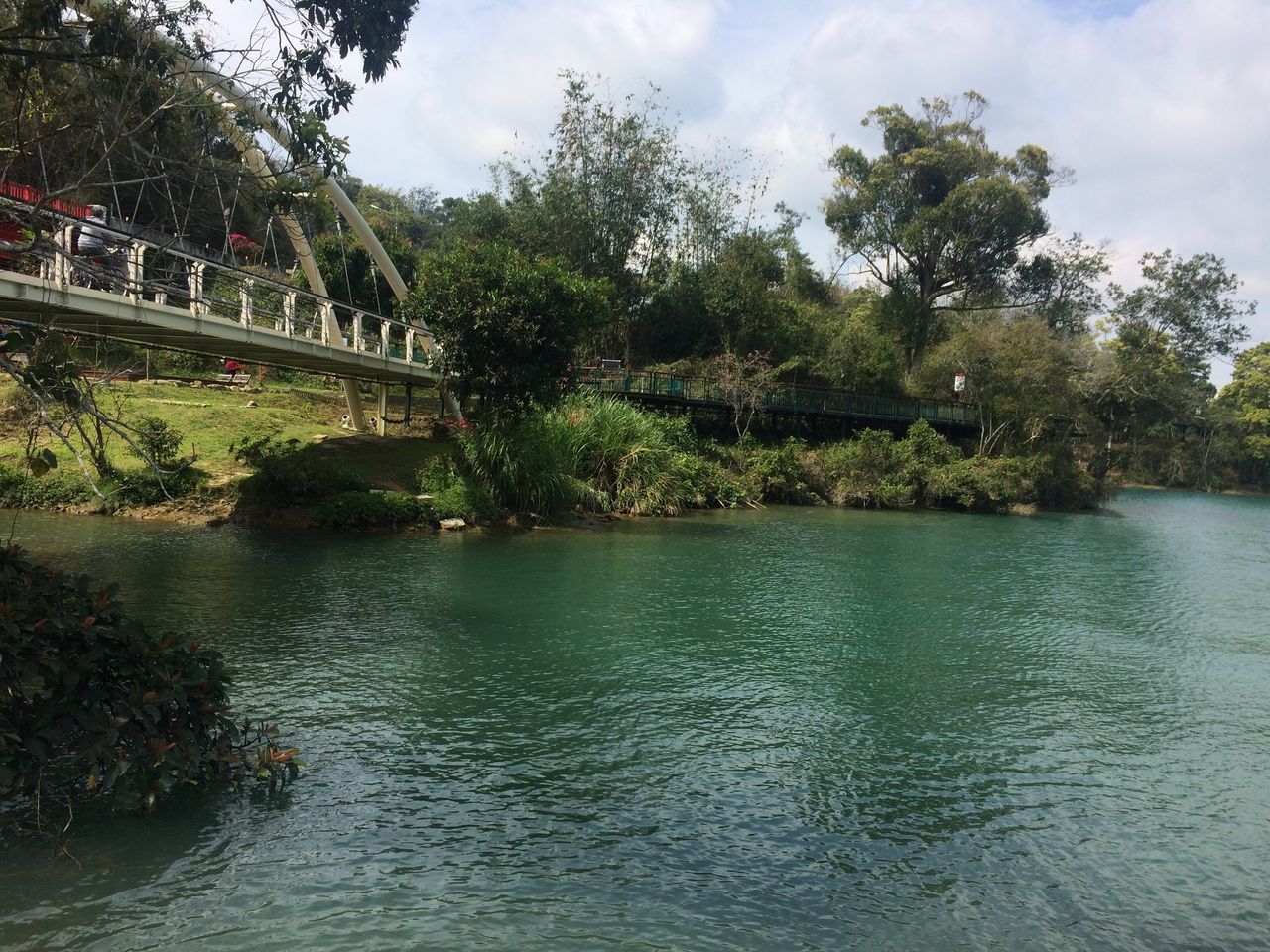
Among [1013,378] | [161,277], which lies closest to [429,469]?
[161,277]

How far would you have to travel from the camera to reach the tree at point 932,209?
4600 cm

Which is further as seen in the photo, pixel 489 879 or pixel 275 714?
pixel 275 714

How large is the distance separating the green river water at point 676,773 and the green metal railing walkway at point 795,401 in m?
18.6

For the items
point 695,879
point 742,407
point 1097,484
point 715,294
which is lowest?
point 695,879

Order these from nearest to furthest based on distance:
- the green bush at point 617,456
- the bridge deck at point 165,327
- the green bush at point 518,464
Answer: the bridge deck at point 165,327 → the green bush at point 518,464 → the green bush at point 617,456

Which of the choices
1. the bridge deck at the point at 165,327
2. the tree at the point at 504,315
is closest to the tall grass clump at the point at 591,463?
the tree at the point at 504,315

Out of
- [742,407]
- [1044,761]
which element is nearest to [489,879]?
[1044,761]

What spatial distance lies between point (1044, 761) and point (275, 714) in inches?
305

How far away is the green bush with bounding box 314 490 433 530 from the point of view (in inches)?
800

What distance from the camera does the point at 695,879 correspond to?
20.6 ft

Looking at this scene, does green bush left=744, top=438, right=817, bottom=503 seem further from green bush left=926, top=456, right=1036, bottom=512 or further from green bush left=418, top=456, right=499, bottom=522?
green bush left=418, top=456, right=499, bottom=522

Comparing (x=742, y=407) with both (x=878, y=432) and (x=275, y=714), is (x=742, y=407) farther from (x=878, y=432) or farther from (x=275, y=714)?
(x=275, y=714)

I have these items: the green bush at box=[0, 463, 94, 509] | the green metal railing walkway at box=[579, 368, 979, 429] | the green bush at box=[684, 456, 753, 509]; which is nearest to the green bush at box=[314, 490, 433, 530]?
the green bush at box=[0, 463, 94, 509]

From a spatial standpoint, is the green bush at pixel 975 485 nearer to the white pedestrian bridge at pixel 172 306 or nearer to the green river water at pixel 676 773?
the green river water at pixel 676 773
